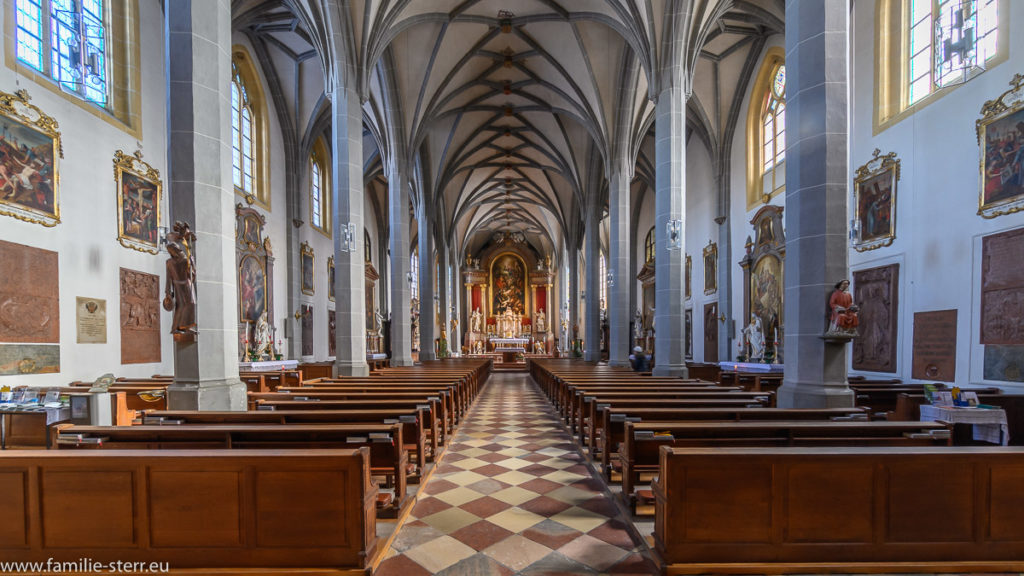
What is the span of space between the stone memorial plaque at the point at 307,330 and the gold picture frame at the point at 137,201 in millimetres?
7570

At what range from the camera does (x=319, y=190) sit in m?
20.3

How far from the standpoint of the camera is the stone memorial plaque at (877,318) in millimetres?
9711

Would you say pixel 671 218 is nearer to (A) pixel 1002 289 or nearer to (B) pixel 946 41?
(A) pixel 1002 289

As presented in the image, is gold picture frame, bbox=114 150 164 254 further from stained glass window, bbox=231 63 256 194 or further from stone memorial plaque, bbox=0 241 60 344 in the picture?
stained glass window, bbox=231 63 256 194

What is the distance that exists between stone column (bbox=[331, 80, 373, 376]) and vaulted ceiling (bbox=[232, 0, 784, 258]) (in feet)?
3.37

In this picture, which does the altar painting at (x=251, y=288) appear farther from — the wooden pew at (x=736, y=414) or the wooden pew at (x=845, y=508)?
the wooden pew at (x=845, y=508)

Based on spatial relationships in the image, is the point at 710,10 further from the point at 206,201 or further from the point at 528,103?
the point at 206,201

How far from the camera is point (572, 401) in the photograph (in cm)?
781

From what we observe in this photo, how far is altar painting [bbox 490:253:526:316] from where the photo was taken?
4366 cm

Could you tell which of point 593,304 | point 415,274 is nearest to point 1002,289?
point 593,304

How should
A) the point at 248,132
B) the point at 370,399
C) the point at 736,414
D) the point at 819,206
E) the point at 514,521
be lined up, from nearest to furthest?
the point at 514,521, the point at 736,414, the point at 819,206, the point at 370,399, the point at 248,132

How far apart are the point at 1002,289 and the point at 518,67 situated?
51.0ft

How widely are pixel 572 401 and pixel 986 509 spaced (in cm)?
535

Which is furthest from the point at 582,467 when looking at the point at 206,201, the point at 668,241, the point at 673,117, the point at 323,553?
the point at 673,117
